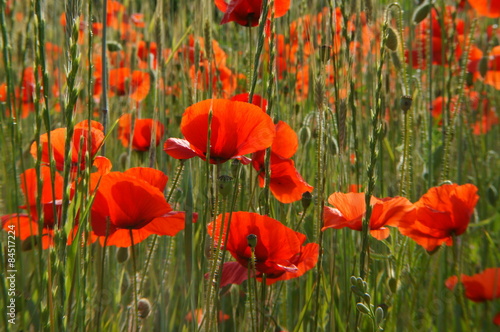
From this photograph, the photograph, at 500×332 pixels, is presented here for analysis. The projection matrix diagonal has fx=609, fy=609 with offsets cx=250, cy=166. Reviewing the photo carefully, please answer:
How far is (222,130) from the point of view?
2.39 feet

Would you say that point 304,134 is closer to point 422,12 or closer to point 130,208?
point 422,12

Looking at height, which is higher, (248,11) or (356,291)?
(248,11)

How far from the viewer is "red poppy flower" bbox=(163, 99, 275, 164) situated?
0.71 meters

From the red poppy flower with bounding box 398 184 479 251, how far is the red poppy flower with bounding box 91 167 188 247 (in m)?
0.35

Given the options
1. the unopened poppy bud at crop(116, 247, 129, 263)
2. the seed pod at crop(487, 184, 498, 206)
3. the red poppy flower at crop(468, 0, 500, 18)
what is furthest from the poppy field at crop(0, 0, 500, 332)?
the red poppy flower at crop(468, 0, 500, 18)

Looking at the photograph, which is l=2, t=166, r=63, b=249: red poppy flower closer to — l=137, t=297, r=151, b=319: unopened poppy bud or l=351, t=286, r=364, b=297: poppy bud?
l=137, t=297, r=151, b=319: unopened poppy bud

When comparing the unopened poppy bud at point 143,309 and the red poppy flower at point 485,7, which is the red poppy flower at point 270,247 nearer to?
the unopened poppy bud at point 143,309

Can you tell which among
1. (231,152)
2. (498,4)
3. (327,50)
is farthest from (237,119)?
(498,4)

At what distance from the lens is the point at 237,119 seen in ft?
2.38

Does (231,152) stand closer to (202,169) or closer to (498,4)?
(202,169)

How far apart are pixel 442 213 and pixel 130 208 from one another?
44 cm

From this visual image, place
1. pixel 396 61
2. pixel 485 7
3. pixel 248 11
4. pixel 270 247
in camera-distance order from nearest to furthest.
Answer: pixel 270 247 → pixel 248 11 → pixel 396 61 → pixel 485 7

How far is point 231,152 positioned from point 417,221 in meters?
0.30

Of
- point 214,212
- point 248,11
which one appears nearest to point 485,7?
point 248,11
